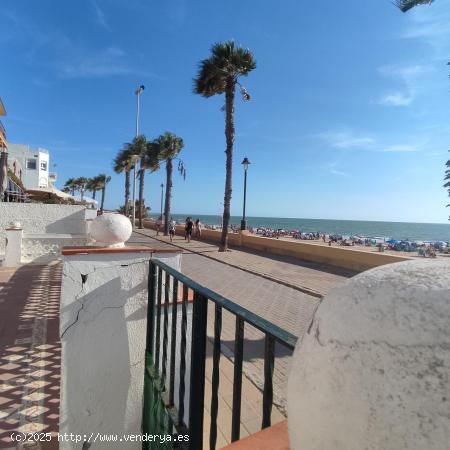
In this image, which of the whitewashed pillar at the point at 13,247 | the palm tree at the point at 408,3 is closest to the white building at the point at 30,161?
the whitewashed pillar at the point at 13,247

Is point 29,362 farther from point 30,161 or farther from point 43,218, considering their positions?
point 30,161

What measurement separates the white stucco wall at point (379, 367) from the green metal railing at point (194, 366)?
33 cm

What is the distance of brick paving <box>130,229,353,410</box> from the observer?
4.67 meters

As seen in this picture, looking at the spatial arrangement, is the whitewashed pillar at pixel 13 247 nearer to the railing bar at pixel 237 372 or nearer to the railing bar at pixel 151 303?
the railing bar at pixel 151 303

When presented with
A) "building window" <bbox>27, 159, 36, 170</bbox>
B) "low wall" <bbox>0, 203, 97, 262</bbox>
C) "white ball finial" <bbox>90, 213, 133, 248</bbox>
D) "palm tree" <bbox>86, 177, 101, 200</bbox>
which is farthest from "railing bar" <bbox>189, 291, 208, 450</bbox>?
"palm tree" <bbox>86, 177, 101, 200</bbox>

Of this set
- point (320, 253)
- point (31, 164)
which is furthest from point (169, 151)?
point (31, 164)

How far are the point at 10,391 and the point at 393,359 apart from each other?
4336 mm

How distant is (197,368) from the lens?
1721mm

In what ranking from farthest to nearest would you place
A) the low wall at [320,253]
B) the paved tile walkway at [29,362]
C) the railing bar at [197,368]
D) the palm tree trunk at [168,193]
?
1. the palm tree trunk at [168,193]
2. the low wall at [320,253]
3. the paved tile walkway at [29,362]
4. the railing bar at [197,368]

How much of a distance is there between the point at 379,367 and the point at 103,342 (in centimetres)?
267

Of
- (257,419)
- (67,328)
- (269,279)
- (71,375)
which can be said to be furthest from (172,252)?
(269,279)

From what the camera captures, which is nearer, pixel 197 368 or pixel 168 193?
pixel 197 368

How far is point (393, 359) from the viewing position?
2.25 feet

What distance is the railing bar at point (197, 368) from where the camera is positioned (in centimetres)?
168
